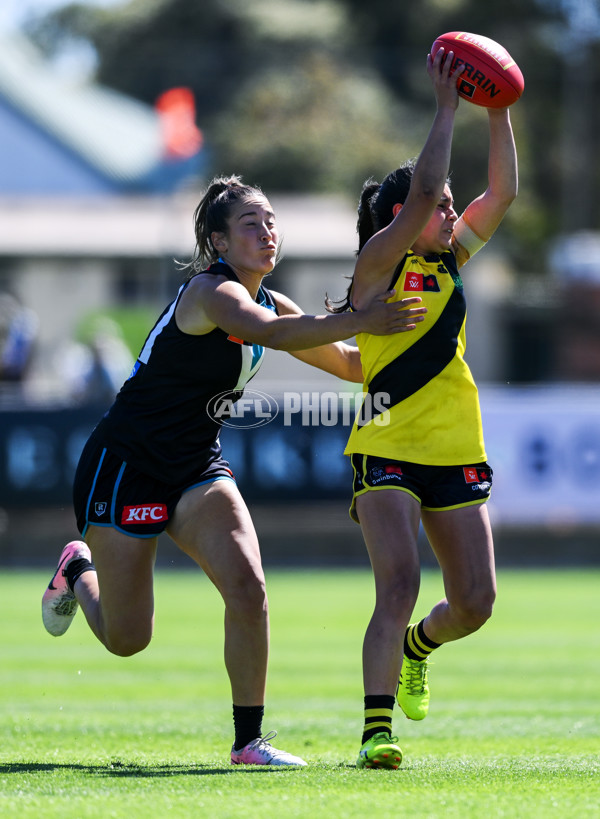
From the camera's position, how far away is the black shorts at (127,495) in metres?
5.81

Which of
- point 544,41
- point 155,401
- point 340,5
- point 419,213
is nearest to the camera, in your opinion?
point 419,213

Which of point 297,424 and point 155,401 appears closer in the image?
point 155,401

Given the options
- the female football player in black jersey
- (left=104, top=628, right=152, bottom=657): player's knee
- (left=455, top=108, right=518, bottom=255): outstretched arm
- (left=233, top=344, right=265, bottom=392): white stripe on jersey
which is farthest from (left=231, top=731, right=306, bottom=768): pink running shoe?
(left=455, top=108, right=518, bottom=255): outstretched arm

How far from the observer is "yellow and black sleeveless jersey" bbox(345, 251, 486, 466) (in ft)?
18.7

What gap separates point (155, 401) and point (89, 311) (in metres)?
30.8

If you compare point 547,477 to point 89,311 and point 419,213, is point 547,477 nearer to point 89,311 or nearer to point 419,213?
point 419,213

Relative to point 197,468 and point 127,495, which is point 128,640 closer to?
point 127,495

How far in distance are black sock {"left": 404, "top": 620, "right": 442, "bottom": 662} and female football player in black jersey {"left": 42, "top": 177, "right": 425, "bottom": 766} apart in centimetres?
78

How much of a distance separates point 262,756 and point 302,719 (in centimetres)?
194

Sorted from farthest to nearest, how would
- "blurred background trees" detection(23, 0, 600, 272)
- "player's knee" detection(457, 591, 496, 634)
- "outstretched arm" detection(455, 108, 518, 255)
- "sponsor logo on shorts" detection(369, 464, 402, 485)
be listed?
"blurred background trees" detection(23, 0, 600, 272)
"outstretched arm" detection(455, 108, 518, 255)
"player's knee" detection(457, 591, 496, 634)
"sponsor logo on shorts" detection(369, 464, 402, 485)

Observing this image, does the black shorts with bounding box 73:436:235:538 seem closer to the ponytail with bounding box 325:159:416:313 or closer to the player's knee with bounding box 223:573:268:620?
the player's knee with bounding box 223:573:268:620

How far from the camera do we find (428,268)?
228 inches

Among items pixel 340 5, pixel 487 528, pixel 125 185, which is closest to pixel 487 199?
pixel 487 528

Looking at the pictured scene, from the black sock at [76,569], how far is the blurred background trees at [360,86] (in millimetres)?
38388
